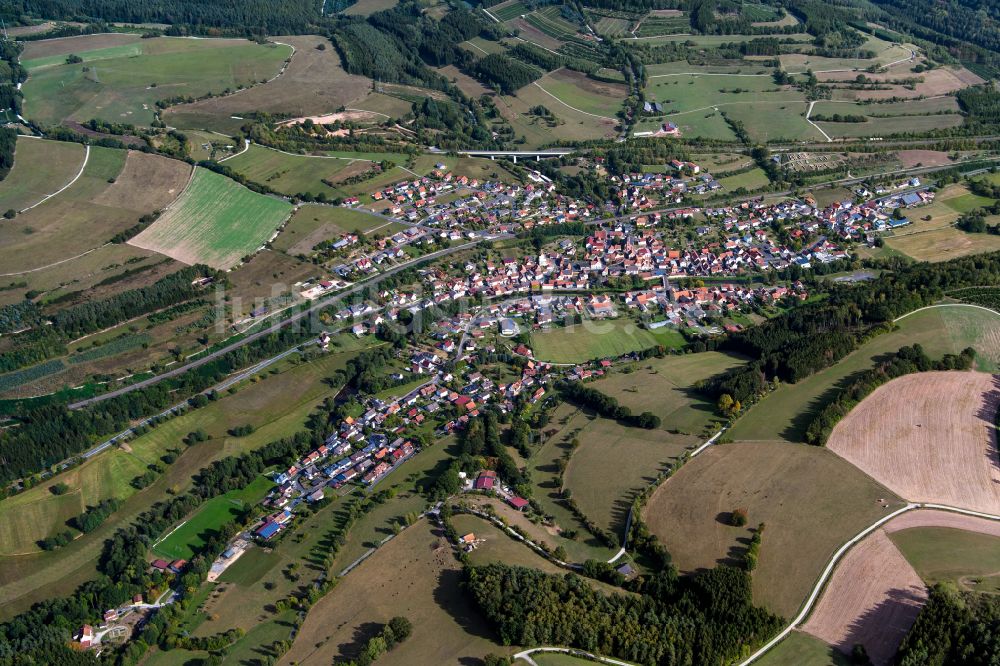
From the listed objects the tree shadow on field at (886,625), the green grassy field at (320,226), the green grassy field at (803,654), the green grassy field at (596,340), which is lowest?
the green grassy field at (803,654)

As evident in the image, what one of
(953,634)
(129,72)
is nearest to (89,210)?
(129,72)

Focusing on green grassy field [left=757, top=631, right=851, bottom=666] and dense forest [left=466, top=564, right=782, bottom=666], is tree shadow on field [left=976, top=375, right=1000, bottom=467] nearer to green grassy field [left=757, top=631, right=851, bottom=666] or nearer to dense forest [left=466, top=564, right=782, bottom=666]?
green grassy field [left=757, top=631, right=851, bottom=666]

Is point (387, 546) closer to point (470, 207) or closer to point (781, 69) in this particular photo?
point (470, 207)

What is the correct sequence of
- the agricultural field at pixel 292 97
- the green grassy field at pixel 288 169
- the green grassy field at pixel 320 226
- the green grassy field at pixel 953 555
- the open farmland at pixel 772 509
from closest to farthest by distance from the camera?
the green grassy field at pixel 953 555 < the open farmland at pixel 772 509 < the green grassy field at pixel 320 226 < the green grassy field at pixel 288 169 < the agricultural field at pixel 292 97

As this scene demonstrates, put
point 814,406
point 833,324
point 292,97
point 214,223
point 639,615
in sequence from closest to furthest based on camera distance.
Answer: point 639,615 < point 814,406 < point 833,324 < point 214,223 < point 292,97

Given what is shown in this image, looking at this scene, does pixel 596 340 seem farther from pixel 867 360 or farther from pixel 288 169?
pixel 288 169

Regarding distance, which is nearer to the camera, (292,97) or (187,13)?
(292,97)

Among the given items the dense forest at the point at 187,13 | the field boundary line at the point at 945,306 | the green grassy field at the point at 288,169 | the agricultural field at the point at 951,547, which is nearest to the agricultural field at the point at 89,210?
the green grassy field at the point at 288,169

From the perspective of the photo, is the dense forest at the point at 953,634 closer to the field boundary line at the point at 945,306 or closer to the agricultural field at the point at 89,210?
the field boundary line at the point at 945,306
